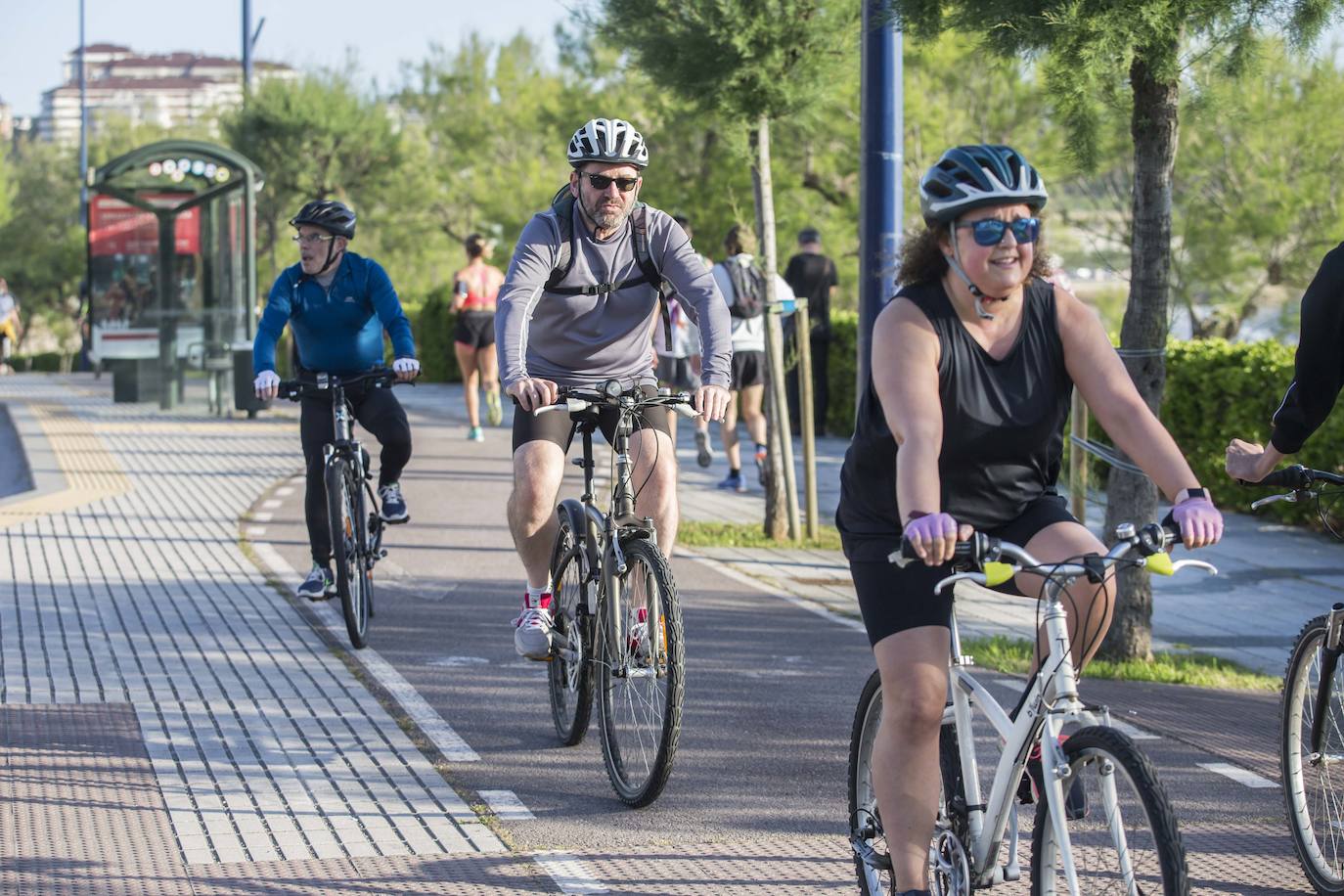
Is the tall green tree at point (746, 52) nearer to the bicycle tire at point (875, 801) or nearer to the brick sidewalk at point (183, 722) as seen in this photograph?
the brick sidewalk at point (183, 722)

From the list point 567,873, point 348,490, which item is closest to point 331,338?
point 348,490

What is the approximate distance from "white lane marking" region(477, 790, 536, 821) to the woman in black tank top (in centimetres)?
177

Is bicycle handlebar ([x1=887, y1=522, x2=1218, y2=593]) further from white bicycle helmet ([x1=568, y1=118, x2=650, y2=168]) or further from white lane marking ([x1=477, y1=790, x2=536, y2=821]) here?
white bicycle helmet ([x1=568, y1=118, x2=650, y2=168])

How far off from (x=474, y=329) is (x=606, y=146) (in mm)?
11401

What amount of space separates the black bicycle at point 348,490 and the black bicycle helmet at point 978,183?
4.90 meters

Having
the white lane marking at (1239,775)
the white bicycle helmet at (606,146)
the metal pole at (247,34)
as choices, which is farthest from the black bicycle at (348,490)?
the metal pole at (247,34)

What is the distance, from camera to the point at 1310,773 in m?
4.52

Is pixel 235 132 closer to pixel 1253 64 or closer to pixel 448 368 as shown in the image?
pixel 448 368

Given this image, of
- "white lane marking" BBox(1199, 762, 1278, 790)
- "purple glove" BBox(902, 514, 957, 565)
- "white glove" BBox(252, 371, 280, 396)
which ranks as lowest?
"white lane marking" BBox(1199, 762, 1278, 790)

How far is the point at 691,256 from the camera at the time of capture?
6078 mm

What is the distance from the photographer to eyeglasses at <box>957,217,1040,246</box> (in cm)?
362

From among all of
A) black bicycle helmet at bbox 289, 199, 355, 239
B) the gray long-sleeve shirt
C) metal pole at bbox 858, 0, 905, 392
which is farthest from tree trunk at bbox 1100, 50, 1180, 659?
black bicycle helmet at bbox 289, 199, 355, 239

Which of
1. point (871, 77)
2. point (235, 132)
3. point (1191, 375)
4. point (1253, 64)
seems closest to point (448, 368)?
point (235, 132)

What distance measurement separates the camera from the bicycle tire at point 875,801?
147 inches
